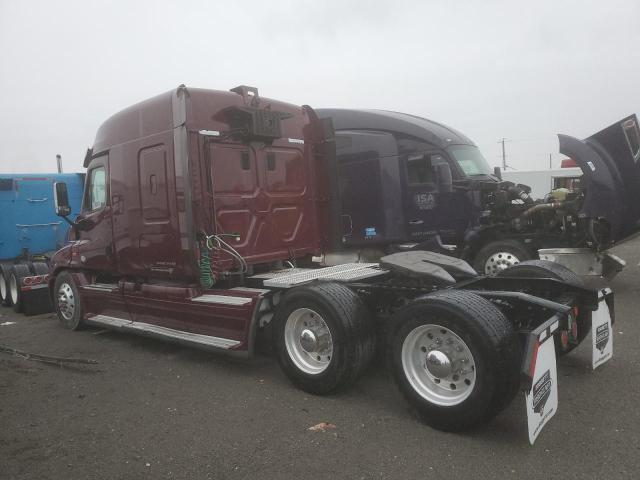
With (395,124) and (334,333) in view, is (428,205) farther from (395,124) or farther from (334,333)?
(334,333)

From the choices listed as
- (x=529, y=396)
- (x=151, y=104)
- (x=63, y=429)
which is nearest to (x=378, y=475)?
(x=529, y=396)

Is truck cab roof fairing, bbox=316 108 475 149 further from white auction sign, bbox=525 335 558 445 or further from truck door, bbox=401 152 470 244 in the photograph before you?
white auction sign, bbox=525 335 558 445

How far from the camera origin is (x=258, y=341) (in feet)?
17.7

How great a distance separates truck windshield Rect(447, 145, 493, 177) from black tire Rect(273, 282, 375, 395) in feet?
17.4

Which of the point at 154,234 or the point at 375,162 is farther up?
the point at 375,162

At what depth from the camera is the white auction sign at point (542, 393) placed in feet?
9.86

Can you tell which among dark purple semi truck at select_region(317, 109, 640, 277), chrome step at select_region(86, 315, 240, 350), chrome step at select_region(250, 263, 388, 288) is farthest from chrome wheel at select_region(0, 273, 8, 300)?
chrome step at select_region(250, 263, 388, 288)

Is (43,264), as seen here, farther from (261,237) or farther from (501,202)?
(501,202)

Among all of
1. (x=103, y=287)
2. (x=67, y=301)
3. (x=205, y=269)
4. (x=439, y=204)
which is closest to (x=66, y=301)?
(x=67, y=301)

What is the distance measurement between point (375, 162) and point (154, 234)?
4.30 metres

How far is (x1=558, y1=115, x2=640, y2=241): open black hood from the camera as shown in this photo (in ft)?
24.5

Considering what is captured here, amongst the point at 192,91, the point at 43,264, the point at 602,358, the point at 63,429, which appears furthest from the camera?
the point at 43,264

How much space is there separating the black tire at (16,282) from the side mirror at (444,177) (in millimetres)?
7536

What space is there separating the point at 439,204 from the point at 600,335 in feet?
15.0
